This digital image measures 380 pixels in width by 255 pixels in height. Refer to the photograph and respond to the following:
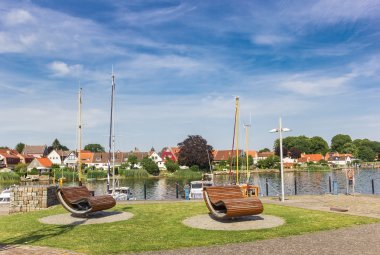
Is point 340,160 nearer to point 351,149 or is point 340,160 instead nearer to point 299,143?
point 351,149

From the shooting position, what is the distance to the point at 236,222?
12602 mm

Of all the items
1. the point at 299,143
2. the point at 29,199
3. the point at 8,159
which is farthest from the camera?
the point at 299,143

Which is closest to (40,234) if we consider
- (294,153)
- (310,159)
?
(294,153)

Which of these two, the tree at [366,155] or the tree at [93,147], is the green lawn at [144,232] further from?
the tree at [93,147]

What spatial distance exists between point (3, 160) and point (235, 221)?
107 metres

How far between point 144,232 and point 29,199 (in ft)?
31.4

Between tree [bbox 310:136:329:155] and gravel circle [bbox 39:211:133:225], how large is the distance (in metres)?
162

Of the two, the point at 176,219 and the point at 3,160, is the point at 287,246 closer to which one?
the point at 176,219

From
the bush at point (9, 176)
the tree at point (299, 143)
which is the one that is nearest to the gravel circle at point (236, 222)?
the bush at point (9, 176)

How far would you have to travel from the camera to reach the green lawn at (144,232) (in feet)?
31.9

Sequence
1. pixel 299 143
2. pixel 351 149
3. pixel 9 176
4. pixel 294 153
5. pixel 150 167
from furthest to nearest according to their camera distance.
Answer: pixel 299 143, pixel 351 149, pixel 294 153, pixel 150 167, pixel 9 176

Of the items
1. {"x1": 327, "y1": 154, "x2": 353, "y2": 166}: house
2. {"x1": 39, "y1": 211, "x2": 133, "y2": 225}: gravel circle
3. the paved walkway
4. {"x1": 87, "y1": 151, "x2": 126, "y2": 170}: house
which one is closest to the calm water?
{"x1": 39, "y1": 211, "x2": 133, "y2": 225}: gravel circle

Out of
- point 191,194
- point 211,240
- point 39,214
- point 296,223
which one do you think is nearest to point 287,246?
point 211,240

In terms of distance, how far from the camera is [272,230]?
36.5 feet
